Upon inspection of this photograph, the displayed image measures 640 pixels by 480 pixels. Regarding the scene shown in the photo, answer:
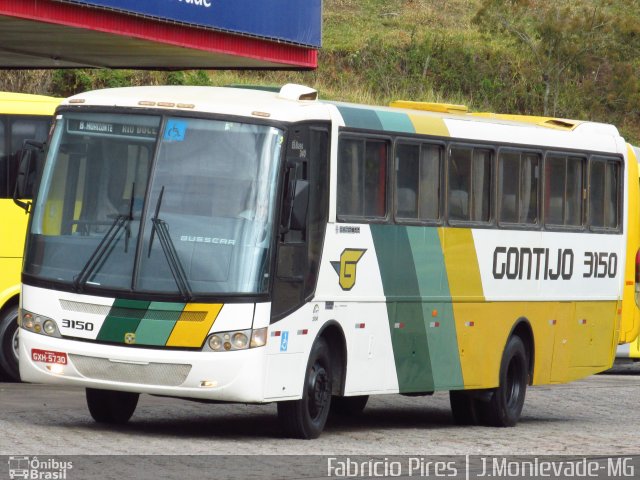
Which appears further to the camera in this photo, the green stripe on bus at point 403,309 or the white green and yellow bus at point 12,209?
the white green and yellow bus at point 12,209

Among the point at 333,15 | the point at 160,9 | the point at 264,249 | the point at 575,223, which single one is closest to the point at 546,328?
the point at 575,223

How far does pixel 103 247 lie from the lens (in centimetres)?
1243

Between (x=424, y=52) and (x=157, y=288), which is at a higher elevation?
(x=424, y=52)

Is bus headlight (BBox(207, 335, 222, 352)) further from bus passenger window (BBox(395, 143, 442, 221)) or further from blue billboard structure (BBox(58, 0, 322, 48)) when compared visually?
blue billboard structure (BBox(58, 0, 322, 48))

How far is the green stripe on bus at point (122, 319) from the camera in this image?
1215 cm

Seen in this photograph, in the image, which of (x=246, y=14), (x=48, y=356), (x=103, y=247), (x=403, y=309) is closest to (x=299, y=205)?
(x=103, y=247)

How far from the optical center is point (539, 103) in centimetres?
4966

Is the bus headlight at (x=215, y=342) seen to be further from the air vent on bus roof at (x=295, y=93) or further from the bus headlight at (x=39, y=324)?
the air vent on bus roof at (x=295, y=93)

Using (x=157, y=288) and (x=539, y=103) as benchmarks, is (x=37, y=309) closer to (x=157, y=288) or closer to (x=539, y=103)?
(x=157, y=288)

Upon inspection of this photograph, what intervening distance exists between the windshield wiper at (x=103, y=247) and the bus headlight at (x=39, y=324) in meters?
0.39

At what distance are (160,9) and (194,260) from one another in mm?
11586

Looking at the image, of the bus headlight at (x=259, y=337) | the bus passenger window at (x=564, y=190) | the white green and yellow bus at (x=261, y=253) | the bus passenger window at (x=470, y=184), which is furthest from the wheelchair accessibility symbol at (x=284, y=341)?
the bus passenger window at (x=564, y=190)

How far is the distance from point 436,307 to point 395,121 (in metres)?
1.85

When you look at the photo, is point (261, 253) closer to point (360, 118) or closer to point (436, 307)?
point (360, 118)
